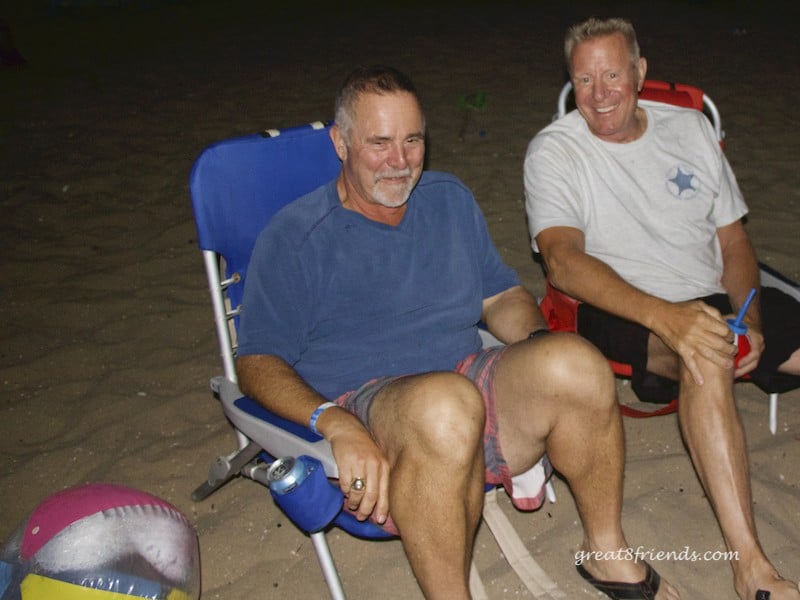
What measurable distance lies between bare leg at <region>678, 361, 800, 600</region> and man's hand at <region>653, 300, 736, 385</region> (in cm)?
4

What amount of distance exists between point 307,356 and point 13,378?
184 centimetres

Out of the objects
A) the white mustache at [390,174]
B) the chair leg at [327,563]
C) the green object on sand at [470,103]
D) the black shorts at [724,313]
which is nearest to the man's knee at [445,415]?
the chair leg at [327,563]

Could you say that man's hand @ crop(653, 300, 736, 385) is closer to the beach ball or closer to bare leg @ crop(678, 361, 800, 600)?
bare leg @ crop(678, 361, 800, 600)

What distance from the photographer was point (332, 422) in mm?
2021

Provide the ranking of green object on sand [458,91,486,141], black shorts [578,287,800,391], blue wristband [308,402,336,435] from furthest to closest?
green object on sand [458,91,486,141] → black shorts [578,287,800,391] → blue wristband [308,402,336,435]

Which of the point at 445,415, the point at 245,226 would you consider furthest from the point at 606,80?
the point at 445,415

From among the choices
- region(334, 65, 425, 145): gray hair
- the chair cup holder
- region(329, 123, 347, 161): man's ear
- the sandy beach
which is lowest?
the sandy beach

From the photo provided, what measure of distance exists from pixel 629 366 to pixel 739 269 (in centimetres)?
54

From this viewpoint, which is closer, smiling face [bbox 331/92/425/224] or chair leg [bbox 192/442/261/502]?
smiling face [bbox 331/92/425/224]

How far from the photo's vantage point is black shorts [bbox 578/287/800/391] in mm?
2619

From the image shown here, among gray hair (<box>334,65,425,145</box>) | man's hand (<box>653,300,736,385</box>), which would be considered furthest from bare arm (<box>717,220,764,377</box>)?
gray hair (<box>334,65,425,145</box>)

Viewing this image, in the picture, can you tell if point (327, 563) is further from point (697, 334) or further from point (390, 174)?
point (697, 334)

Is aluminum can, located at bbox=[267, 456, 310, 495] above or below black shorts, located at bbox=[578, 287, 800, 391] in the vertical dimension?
above

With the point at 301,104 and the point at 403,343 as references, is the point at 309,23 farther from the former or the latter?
the point at 403,343
